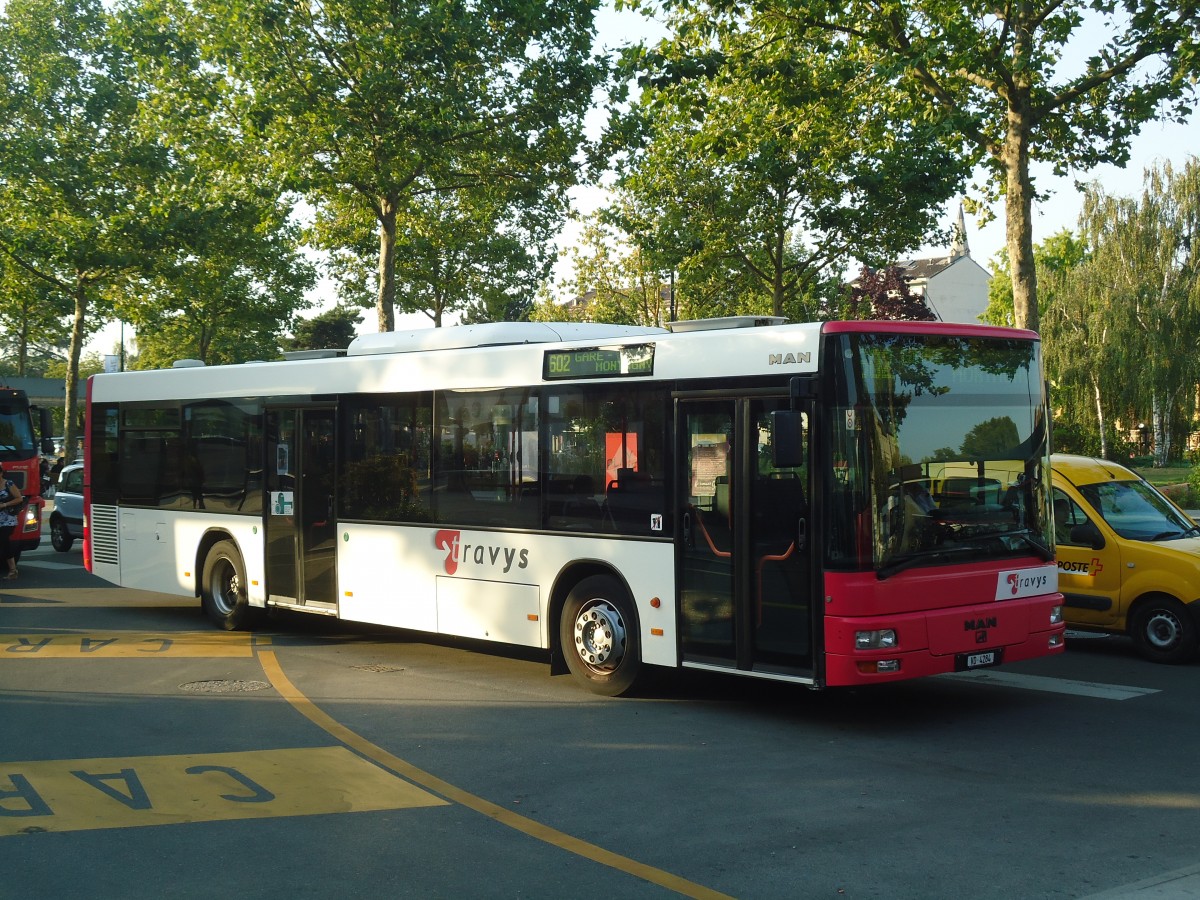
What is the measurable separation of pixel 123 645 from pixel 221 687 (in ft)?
9.14

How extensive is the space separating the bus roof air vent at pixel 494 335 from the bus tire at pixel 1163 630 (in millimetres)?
5402

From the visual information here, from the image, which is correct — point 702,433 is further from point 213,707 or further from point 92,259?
point 92,259

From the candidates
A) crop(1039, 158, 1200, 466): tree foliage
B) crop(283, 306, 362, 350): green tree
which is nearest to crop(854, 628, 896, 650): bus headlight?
crop(1039, 158, 1200, 466): tree foliage

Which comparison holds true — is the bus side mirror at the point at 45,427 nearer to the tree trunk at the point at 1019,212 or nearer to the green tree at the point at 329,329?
the tree trunk at the point at 1019,212

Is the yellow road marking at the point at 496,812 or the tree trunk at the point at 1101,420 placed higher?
the tree trunk at the point at 1101,420

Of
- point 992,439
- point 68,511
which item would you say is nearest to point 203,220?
point 68,511

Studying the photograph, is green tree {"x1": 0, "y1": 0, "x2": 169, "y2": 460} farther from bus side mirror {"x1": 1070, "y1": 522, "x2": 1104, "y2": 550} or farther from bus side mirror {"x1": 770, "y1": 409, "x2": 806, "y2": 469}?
bus side mirror {"x1": 770, "y1": 409, "x2": 806, "y2": 469}

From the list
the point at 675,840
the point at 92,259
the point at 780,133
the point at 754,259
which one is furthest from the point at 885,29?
the point at 92,259

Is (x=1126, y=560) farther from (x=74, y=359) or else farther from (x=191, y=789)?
(x=74, y=359)

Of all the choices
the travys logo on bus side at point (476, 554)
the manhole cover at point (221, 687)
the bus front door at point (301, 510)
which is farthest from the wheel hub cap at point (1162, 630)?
the manhole cover at point (221, 687)

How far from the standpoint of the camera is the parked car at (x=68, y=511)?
24.3 meters

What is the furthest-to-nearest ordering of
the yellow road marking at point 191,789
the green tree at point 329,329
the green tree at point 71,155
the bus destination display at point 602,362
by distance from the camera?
the green tree at point 329,329 → the green tree at point 71,155 → the bus destination display at point 602,362 → the yellow road marking at point 191,789

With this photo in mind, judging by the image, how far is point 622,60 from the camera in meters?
17.6

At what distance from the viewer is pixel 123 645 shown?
1273cm
